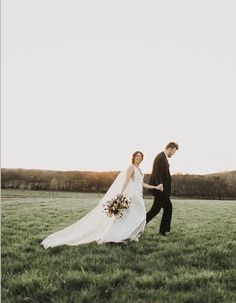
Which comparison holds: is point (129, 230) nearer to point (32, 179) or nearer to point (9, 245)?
point (9, 245)

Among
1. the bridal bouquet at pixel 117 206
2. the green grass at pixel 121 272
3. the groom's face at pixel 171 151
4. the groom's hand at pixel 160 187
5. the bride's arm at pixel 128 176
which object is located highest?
the groom's face at pixel 171 151

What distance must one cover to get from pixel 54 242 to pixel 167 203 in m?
3.91

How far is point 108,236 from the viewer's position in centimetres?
1160

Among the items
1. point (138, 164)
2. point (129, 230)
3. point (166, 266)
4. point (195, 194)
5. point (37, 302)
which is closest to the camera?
point (37, 302)

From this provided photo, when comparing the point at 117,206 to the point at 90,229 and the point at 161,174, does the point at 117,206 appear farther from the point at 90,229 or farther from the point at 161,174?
the point at 161,174

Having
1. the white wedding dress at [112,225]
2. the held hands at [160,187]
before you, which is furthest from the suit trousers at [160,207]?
the white wedding dress at [112,225]

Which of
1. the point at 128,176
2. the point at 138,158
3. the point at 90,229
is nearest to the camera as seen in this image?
the point at 90,229

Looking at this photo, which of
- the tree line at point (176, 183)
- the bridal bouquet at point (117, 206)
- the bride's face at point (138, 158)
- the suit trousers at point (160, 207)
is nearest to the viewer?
the bridal bouquet at point (117, 206)

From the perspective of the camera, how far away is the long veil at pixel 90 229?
38.2 ft

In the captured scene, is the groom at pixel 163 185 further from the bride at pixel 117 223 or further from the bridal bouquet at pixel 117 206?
the bridal bouquet at pixel 117 206

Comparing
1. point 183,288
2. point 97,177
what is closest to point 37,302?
point 183,288

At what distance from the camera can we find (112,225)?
39.4 ft

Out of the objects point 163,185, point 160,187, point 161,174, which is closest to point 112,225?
point 160,187

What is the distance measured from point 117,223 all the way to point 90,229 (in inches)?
32.2
